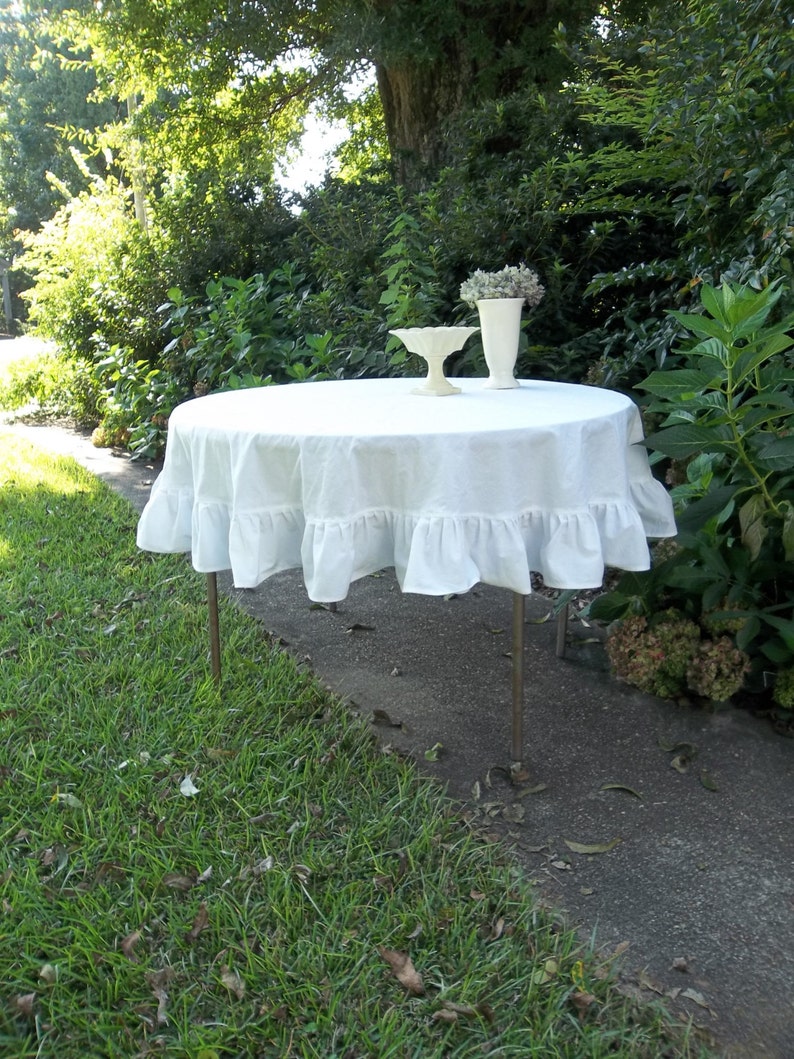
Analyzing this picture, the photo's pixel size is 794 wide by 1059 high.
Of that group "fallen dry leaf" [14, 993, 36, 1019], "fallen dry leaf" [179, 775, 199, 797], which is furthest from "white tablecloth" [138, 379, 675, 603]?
"fallen dry leaf" [14, 993, 36, 1019]

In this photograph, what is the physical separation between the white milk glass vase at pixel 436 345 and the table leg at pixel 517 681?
0.69 meters

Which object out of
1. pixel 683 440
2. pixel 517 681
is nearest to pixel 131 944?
pixel 517 681

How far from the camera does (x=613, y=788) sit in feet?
7.22

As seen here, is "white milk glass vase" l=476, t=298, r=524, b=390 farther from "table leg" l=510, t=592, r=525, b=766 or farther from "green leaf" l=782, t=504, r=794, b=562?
"green leaf" l=782, t=504, r=794, b=562

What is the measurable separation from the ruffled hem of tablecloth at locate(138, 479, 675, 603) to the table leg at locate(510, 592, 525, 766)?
0.53 ft

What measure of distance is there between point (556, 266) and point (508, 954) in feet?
10.8

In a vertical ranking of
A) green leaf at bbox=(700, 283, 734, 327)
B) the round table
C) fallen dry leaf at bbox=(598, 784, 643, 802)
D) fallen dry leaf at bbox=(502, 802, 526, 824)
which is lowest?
fallen dry leaf at bbox=(598, 784, 643, 802)

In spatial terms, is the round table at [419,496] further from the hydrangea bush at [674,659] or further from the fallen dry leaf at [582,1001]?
the fallen dry leaf at [582,1001]

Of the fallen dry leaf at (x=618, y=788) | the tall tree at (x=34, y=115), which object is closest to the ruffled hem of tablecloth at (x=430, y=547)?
the fallen dry leaf at (x=618, y=788)

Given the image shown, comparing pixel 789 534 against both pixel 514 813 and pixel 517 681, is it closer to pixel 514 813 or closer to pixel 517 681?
pixel 517 681

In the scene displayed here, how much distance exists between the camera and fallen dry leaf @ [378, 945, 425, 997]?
5.08 ft

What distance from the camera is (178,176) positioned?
7383 millimetres

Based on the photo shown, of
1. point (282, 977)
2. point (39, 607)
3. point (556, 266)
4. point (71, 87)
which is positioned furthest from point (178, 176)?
point (71, 87)

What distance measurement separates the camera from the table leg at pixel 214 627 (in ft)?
8.46
